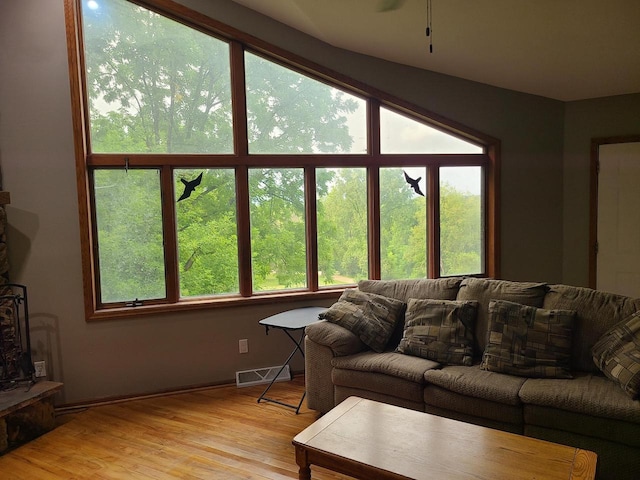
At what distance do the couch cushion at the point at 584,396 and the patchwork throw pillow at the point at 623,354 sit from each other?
0.06 meters

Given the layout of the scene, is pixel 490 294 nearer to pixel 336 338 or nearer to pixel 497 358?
pixel 497 358

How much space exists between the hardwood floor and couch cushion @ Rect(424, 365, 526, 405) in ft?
2.73

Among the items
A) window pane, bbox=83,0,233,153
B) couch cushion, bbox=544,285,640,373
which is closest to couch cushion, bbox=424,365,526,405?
couch cushion, bbox=544,285,640,373

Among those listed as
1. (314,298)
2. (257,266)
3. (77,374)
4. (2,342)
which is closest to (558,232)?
(314,298)

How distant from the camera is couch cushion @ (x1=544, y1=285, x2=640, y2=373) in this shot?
2.60 meters

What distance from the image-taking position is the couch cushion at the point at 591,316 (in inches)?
102

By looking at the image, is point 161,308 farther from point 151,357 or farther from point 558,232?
point 558,232

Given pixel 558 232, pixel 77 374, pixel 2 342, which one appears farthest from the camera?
pixel 558 232

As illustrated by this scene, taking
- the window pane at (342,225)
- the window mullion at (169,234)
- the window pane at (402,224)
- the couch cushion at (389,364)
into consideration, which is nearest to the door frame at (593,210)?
the window pane at (402,224)

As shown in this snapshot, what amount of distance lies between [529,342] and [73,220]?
130 inches

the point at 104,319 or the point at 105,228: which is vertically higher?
the point at 105,228

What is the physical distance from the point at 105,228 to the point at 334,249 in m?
1.98

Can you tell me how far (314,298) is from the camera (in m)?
4.14

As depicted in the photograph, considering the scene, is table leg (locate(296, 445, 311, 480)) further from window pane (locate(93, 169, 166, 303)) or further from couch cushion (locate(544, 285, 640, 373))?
window pane (locate(93, 169, 166, 303))
